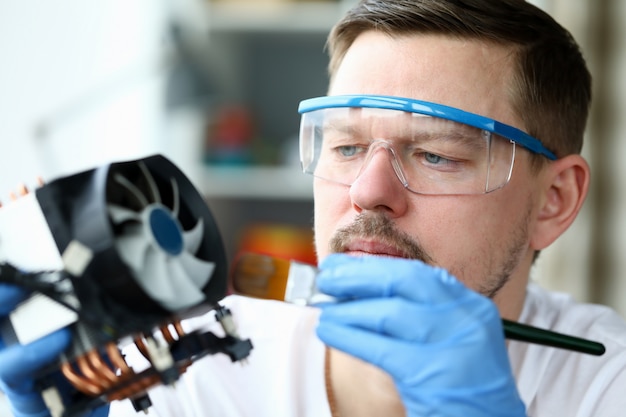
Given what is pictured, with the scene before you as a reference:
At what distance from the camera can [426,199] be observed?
120 cm

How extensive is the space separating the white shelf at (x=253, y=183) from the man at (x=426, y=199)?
120 cm

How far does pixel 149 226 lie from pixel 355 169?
1.74ft

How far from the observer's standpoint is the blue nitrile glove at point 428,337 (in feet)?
3.08

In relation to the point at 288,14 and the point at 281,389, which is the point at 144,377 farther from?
the point at 288,14

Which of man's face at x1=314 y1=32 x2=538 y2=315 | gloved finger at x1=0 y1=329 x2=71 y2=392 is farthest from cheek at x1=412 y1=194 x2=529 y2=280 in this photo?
gloved finger at x1=0 y1=329 x2=71 y2=392

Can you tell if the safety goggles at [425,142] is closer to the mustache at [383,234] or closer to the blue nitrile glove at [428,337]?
the mustache at [383,234]

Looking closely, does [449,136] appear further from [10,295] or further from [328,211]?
[10,295]

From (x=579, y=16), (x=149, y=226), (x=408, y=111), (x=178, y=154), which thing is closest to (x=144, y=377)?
(x=149, y=226)

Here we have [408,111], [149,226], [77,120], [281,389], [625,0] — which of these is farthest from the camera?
[77,120]

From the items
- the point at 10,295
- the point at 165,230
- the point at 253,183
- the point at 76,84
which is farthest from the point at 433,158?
the point at 76,84

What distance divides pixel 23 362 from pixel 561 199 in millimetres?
Result: 1090

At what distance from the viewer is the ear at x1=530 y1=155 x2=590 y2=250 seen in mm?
1412

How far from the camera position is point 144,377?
817 mm

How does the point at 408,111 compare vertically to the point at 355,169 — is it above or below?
above
